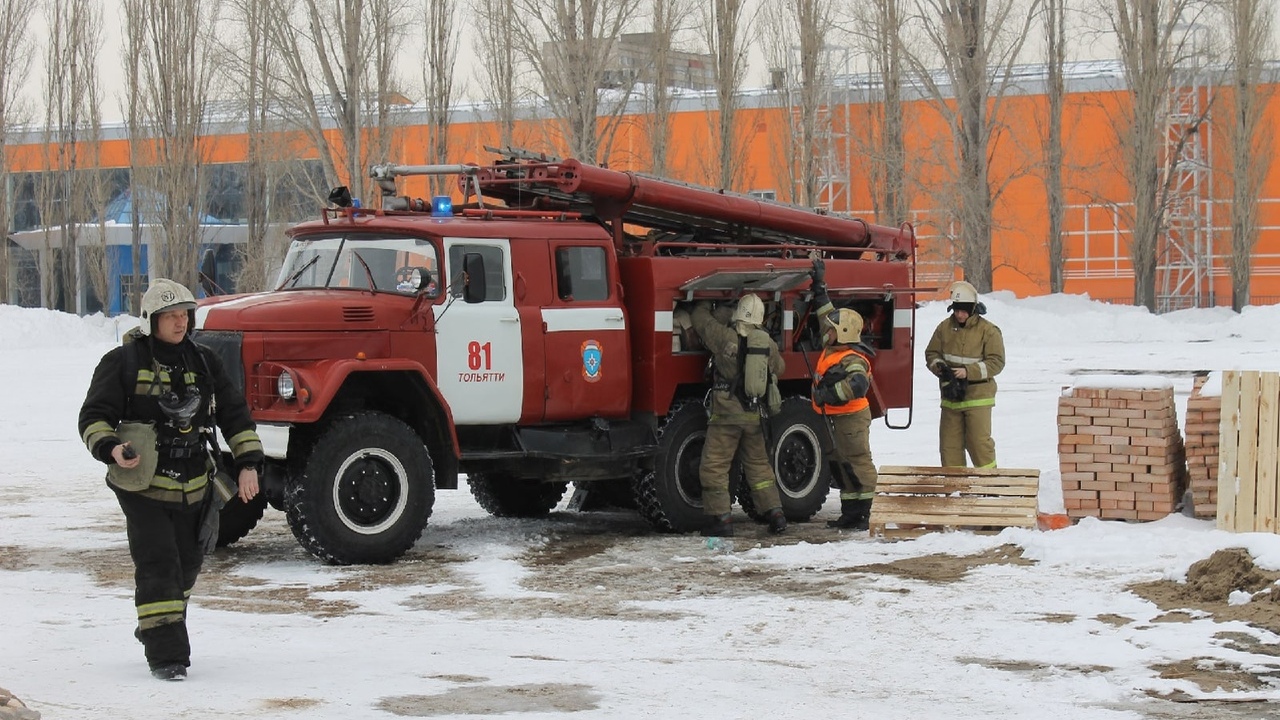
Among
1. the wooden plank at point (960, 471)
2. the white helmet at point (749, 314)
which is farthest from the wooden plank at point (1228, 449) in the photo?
the white helmet at point (749, 314)

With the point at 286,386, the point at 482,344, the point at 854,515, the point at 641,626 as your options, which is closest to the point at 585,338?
the point at 482,344

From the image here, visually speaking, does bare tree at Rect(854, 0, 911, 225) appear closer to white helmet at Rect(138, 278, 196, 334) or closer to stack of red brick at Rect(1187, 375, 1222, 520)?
stack of red brick at Rect(1187, 375, 1222, 520)

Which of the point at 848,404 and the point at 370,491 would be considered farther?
the point at 848,404

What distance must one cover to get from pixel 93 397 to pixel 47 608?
2277 mm

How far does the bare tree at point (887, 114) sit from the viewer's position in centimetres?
3478

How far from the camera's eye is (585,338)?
1187 centimetres

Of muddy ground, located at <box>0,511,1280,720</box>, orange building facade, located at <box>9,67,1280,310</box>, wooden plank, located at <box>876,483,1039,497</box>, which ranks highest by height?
orange building facade, located at <box>9,67,1280,310</box>

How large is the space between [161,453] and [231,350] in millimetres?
3250

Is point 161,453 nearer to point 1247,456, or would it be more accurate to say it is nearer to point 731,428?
point 731,428

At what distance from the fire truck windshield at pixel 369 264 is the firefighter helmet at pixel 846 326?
10.3 ft

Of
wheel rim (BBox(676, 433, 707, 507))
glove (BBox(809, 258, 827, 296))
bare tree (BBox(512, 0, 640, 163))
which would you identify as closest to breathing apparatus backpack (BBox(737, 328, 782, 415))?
wheel rim (BBox(676, 433, 707, 507))

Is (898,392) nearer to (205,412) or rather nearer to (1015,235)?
(205,412)

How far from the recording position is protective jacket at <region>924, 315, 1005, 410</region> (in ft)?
41.4

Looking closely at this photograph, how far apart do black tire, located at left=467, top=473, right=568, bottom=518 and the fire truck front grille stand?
11.3ft
